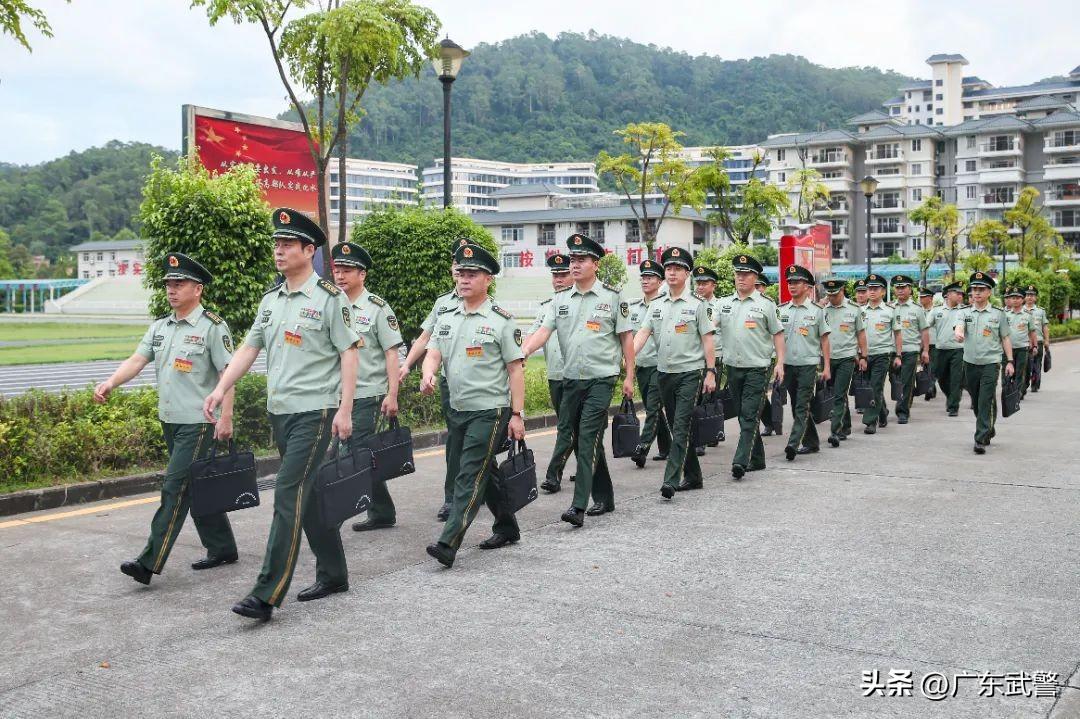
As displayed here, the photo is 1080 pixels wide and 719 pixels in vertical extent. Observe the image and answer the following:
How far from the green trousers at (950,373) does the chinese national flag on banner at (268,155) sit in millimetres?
9036

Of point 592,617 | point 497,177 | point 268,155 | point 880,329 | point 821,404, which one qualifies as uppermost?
point 497,177

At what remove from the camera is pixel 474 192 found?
144125mm

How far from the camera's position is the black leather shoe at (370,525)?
7.50 m

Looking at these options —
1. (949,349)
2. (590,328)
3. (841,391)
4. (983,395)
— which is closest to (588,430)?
(590,328)

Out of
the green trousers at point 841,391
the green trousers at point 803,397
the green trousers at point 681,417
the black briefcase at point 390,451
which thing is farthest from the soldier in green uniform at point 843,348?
the black briefcase at point 390,451

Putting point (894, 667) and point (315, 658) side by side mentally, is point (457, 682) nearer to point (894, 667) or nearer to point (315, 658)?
point (315, 658)

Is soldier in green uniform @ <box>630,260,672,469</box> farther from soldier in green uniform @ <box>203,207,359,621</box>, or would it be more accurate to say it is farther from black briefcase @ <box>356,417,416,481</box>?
soldier in green uniform @ <box>203,207,359,621</box>

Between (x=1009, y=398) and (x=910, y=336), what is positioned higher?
(x=910, y=336)

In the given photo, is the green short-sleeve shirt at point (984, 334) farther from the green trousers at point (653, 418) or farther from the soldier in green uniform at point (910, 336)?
the green trousers at point (653, 418)

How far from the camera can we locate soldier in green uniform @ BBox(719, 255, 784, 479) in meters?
9.68

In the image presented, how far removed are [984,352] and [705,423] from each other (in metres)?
4.50

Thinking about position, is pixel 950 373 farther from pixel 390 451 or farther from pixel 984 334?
pixel 390 451

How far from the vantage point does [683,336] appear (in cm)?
879

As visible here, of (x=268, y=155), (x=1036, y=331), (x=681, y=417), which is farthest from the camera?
(x=1036, y=331)
